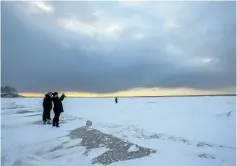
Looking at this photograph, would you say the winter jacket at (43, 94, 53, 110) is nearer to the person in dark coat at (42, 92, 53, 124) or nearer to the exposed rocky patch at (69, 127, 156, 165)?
the person in dark coat at (42, 92, 53, 124)

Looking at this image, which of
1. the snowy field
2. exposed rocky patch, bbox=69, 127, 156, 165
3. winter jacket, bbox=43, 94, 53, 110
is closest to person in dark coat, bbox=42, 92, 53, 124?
winter jacket, bbox=43, 94, 53, 110

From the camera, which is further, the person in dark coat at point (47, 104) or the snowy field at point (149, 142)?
the person in dark coat at point (47, 104)

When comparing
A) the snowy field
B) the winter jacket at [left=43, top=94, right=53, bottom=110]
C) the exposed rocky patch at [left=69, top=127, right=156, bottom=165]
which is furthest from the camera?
the winter jacket at [left=43, top=94, right=53, bottom=110]

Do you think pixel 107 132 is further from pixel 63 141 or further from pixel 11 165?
pixel 11 165

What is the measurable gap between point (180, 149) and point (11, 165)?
18.5ft

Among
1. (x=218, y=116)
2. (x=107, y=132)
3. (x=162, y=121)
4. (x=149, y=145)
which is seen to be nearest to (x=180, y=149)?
(x=149, y=145)

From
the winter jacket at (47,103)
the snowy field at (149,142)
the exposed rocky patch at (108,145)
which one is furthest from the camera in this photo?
the winter jacket at (47,103)

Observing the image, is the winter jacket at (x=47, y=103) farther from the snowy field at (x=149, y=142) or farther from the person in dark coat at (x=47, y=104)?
the snowy field at (x=149, y=142)

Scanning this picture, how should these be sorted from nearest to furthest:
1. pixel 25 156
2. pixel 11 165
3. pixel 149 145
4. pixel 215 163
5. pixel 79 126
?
pixel 215 163 < pixel 11 165 < pixel 25 156 < pixel 149 145 < pixel 79 126

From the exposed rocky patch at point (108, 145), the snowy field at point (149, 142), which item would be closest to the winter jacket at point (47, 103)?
the snowy field at point (149, 142)

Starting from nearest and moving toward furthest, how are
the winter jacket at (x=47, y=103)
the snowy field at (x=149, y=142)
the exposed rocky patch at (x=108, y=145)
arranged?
the snowy field at (x=149, y=142)
the exposed rocky patch at (x=108, y=145)
the winter jacket at (x=47, y=103)

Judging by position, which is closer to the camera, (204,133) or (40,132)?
(204,133)

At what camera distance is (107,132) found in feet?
39.9

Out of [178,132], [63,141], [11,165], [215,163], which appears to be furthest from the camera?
[178,132]
